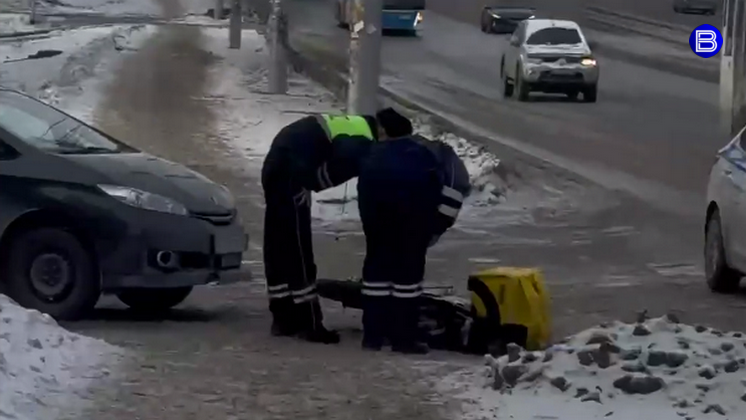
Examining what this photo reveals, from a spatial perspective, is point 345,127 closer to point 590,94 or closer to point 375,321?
point 375,321

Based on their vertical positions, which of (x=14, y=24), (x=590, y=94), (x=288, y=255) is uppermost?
(x=288, y=255)

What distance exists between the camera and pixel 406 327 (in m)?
9.59

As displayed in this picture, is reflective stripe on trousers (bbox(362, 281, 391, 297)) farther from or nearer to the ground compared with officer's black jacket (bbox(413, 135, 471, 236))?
nearer to the ground

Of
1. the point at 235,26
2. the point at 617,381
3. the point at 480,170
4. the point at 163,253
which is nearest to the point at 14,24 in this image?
the point at 235,26

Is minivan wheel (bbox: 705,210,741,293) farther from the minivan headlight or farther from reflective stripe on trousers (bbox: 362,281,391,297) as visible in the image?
the minivan headlight

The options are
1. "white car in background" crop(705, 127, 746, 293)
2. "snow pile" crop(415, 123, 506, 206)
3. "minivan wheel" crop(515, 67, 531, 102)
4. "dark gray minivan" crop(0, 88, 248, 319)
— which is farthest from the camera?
"minivan wheel" crop(515, 67, 531, 102)

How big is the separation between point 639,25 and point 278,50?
30.1 m

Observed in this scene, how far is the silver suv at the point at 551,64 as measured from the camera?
3266 cm

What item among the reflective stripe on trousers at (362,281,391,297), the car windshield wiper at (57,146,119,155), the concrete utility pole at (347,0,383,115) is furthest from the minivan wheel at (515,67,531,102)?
the reflective stripe on trousers at (362,281,391,297)

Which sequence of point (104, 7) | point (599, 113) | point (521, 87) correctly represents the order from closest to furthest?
point (599, 113) < point (521, 87) < point (104, 7)

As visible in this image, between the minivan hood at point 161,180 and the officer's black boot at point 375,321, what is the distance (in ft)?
4.69

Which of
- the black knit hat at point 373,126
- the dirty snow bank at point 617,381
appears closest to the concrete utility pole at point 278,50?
the black knit hat at point 373,126

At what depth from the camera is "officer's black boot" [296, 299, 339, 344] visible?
1001 centimetres

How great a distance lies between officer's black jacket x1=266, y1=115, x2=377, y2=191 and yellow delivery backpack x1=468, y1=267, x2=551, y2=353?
45.2 inches
